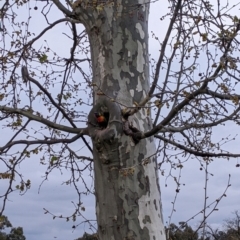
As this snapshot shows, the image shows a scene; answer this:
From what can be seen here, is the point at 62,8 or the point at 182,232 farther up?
the point at 62,8

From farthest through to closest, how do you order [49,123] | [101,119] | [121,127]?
[49,123] → [101,119] → [121,127]

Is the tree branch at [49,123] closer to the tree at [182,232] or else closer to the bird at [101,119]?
the bird at [101,119]

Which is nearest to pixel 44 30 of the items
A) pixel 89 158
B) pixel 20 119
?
pixel 20 119

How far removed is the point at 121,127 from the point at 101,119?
212 millimetres

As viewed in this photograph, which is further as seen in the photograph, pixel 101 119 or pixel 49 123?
pixel 49 123

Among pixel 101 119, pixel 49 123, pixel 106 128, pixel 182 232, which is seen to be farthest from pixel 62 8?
pixel 182 232

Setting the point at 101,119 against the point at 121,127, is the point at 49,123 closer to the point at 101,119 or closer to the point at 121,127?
the point at 101,119

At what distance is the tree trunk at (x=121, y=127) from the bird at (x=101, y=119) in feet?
0.06

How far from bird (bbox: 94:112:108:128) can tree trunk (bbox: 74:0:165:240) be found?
0.02 meters

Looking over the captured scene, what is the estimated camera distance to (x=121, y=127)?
4.77 metres

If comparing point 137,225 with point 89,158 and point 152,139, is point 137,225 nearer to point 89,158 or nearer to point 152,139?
point 152,139

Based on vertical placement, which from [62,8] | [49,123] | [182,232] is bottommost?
[182,232]

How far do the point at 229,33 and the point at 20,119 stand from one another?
333 centimetres

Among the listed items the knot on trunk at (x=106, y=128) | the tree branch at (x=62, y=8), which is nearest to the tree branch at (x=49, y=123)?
the knot on trunk at (x=106, y=128)
